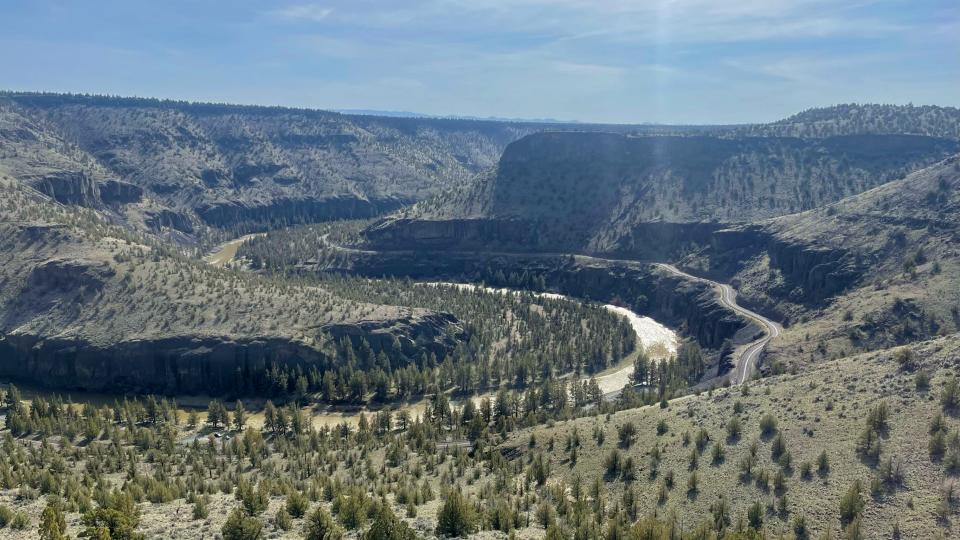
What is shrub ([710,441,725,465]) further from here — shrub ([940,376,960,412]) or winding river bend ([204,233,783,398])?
winding river bend ([204,233,783,398])

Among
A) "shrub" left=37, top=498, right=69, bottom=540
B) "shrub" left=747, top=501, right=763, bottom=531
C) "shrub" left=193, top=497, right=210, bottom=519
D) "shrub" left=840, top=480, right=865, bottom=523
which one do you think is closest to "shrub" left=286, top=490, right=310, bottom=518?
"shrub" left=193, top=497, right=210, bottom=519

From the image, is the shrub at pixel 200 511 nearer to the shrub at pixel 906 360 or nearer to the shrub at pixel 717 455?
the shrub at pixel 717 455

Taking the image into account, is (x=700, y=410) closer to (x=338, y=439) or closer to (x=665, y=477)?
(x=665, y=477)

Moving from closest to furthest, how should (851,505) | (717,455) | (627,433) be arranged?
(851,505) < (717,455) < (627,433)

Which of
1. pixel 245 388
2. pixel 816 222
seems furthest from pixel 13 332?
pixel 816 222

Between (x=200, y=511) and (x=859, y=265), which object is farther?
(x=859, y=265)

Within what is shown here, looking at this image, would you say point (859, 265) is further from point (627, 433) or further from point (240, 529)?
point (240, 529)

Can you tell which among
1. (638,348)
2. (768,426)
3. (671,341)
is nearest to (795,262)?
(671,341)

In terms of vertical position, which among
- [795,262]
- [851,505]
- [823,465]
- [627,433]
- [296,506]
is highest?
[795,262]
